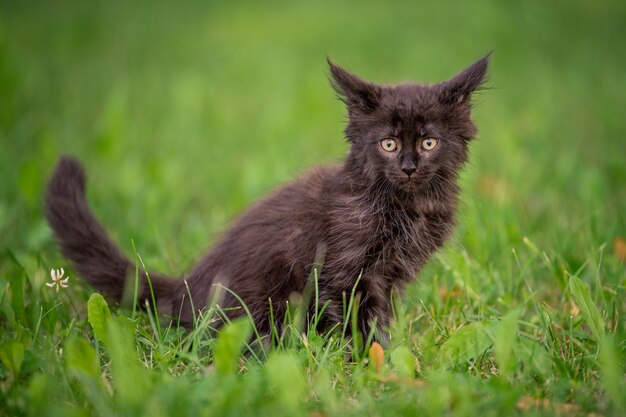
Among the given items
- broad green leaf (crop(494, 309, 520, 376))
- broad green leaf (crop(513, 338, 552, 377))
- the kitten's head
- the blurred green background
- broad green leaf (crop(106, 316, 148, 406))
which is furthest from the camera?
the blurred green background

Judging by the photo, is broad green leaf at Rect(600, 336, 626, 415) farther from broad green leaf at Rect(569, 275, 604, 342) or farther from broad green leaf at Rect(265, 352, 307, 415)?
broad green leaf at Rect(265, 352, 307, 415)

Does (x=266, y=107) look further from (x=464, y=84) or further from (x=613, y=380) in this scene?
(x=613, y=380)

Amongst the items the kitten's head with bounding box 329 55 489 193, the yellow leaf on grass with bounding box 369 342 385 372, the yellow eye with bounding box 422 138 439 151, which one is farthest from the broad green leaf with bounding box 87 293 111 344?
the yellow eye with bounding box 422 138 439 151

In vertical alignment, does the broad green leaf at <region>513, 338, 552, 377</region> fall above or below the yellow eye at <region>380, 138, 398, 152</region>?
below

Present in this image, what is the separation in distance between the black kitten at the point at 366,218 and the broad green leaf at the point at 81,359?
72 cm

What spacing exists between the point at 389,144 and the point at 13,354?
173 centimetres

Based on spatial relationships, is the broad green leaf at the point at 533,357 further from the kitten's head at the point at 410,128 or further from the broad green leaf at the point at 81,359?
the broad green leaf at the point at 81,359

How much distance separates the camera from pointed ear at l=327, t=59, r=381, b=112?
2.96 meters

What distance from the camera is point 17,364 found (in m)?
2.38

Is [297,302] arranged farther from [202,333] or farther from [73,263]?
[73,263]

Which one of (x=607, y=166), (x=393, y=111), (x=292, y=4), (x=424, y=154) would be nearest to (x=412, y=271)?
(x=424, y=154)

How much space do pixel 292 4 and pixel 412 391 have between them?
11012 mm

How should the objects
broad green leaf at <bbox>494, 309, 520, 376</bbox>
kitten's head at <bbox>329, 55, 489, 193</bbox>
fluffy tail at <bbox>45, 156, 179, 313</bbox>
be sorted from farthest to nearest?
fluffy tail at <bbox>45, 156, 179, 313</bbox> → kitten's head at <bbox>329, 55, 489, 193</bbox> → broad green leaf at <bbox>494, 309, 520, 376</bbox>

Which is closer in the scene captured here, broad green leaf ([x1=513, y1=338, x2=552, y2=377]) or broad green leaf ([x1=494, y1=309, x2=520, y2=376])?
broad green leaf ([x1=494, y1=309, x2=520, y2=376])
